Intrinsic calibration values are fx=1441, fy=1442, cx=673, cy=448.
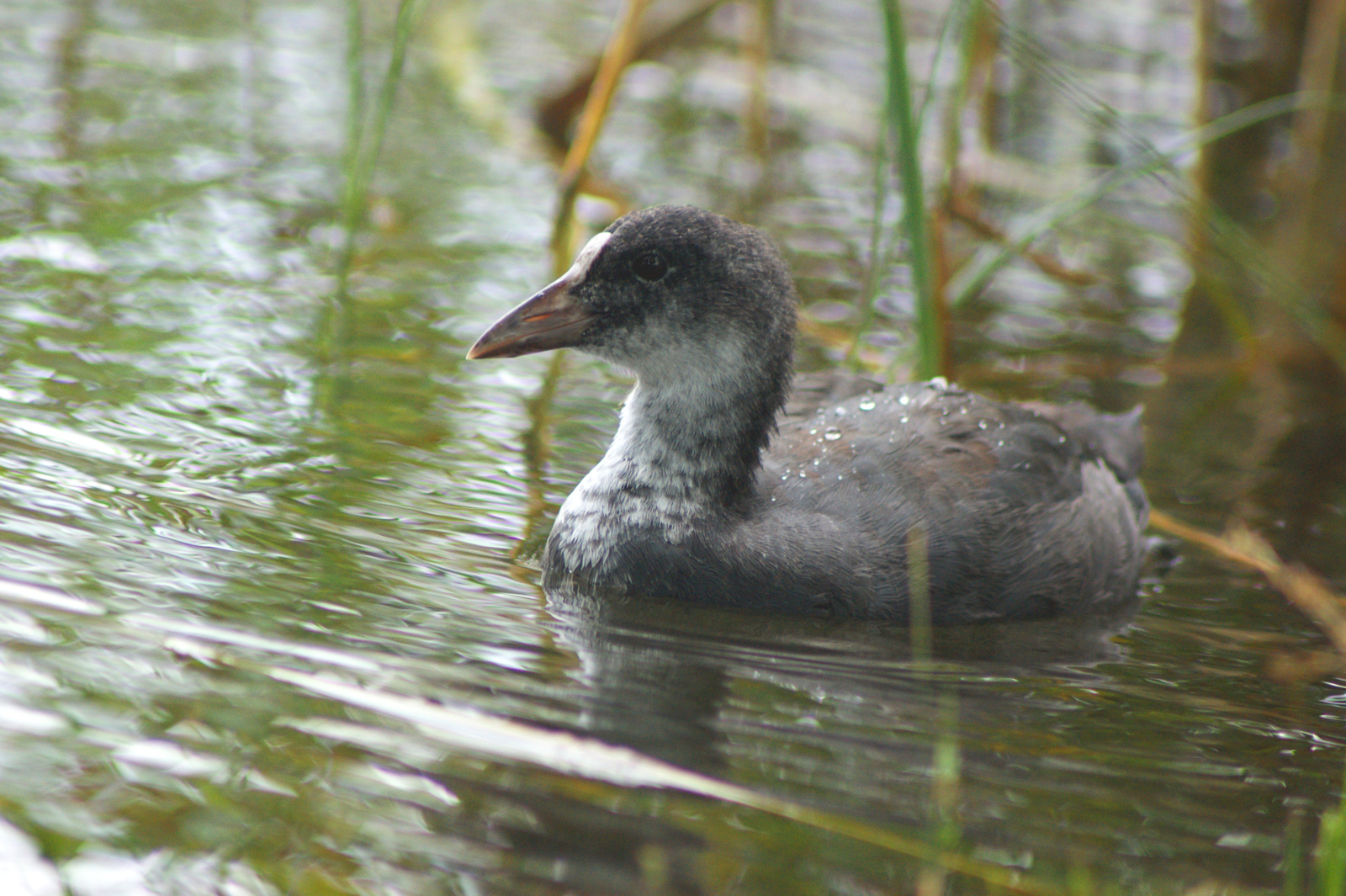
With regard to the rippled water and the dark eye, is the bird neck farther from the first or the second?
the rippled water

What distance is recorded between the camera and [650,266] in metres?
3.81

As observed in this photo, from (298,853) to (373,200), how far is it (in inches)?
191

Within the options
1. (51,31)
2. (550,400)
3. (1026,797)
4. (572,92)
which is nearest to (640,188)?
(572,92)

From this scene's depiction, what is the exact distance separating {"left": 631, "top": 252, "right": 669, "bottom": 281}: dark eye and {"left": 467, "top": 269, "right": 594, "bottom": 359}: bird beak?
18 centimetres

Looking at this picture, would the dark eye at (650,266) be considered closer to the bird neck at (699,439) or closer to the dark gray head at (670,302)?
the dark gray head at (670,302)

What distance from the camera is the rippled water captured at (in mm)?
2266

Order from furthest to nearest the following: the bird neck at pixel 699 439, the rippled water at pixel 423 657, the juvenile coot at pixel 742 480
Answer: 1. the bird neck at pixel 699 439
2. the juvenile coot at pixel 742 480
3. the rippled water at pixel 423 657

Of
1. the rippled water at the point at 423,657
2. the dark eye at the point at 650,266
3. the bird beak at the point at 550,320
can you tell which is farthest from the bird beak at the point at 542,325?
the rippled water at the point at 423,657

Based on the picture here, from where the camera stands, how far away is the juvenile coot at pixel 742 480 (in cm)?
361

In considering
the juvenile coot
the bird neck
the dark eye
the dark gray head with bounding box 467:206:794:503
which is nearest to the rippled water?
the juvenile coot

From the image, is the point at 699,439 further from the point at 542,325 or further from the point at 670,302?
the point at 542,325

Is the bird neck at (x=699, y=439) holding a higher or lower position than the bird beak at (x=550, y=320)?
lower

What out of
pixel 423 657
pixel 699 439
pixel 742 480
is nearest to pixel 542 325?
pixel 699 439

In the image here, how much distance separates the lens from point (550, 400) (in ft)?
16.4
